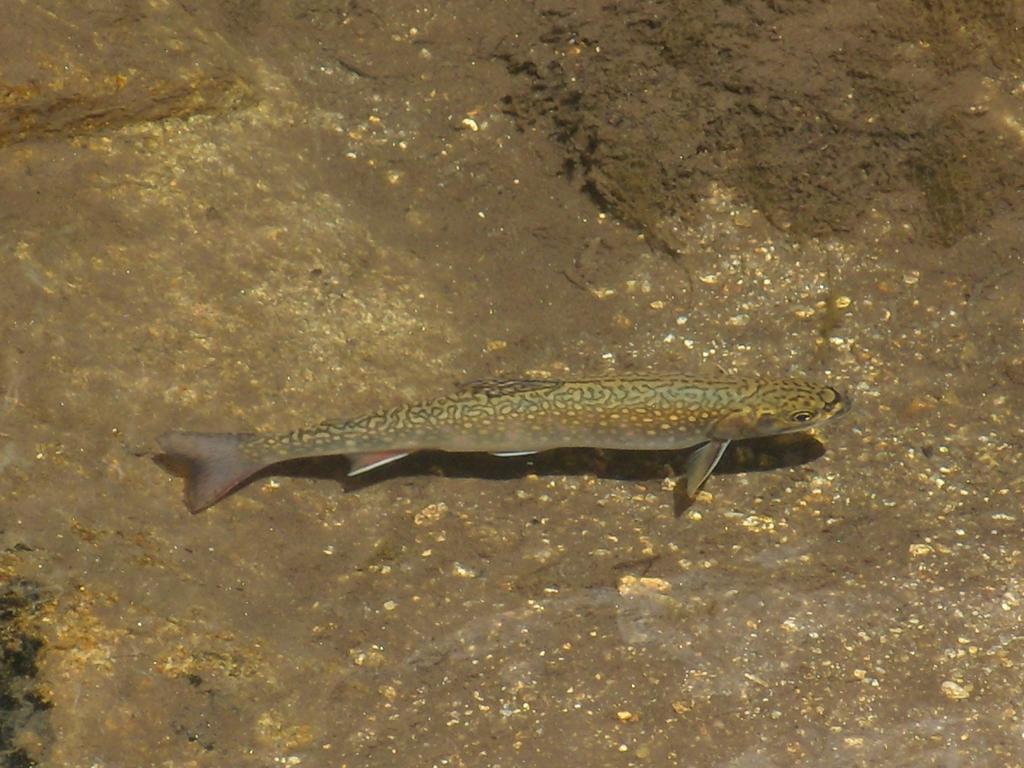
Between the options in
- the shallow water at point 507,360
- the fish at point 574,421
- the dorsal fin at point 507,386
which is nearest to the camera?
the shallow water at point 507,360

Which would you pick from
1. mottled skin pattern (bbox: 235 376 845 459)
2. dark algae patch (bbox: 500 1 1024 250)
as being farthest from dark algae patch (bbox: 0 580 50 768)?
dark algae patch (bbox: 500 1 1024 250)

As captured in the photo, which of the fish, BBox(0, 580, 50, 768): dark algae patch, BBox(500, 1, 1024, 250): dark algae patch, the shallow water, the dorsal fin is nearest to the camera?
BBox(0, 580, 50, 768): dark algae patch

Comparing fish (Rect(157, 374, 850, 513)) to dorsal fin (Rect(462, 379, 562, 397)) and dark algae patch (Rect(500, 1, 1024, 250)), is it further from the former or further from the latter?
dark algae patch (Rect(500, 1, 1024, 250))

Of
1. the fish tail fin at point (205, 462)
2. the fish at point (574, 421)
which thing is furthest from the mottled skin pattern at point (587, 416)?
the fish tail fin at point (205, 462)

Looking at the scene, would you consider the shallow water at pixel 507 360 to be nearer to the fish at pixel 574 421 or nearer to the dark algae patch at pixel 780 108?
the dark algae patch at pixel 780 108

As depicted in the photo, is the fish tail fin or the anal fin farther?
the anal fin

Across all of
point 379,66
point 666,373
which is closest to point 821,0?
point 666,373

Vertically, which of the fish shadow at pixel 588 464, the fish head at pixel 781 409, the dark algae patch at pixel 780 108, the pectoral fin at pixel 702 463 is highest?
the dark algae patch at pixel 780 108
